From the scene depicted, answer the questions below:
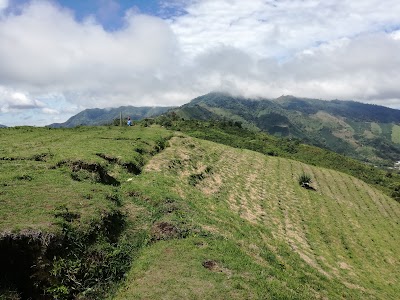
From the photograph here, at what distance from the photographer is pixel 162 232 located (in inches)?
1006

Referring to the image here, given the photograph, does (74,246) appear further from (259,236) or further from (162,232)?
(259,236)

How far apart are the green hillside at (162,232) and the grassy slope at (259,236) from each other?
0.16 meters

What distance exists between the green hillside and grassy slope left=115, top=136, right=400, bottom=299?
0.53ft

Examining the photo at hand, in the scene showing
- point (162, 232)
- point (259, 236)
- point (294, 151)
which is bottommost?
point (294, 151)

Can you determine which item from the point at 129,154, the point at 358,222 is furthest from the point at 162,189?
the point at 358,222

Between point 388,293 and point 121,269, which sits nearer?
point 121,269

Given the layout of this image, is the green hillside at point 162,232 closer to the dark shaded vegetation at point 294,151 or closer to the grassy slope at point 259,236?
the grassy slope at point 259,236

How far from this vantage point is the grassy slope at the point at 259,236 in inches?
795

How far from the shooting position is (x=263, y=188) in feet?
198

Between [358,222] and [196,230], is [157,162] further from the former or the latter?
[358,222]

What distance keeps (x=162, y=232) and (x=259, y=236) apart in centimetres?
1412

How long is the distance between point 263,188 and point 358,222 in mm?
17766

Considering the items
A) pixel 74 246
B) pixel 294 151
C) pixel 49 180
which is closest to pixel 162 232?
pixel 74 246

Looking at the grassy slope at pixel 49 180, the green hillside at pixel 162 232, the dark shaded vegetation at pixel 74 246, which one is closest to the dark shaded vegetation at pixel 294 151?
the green hillside at pixel 162 232
